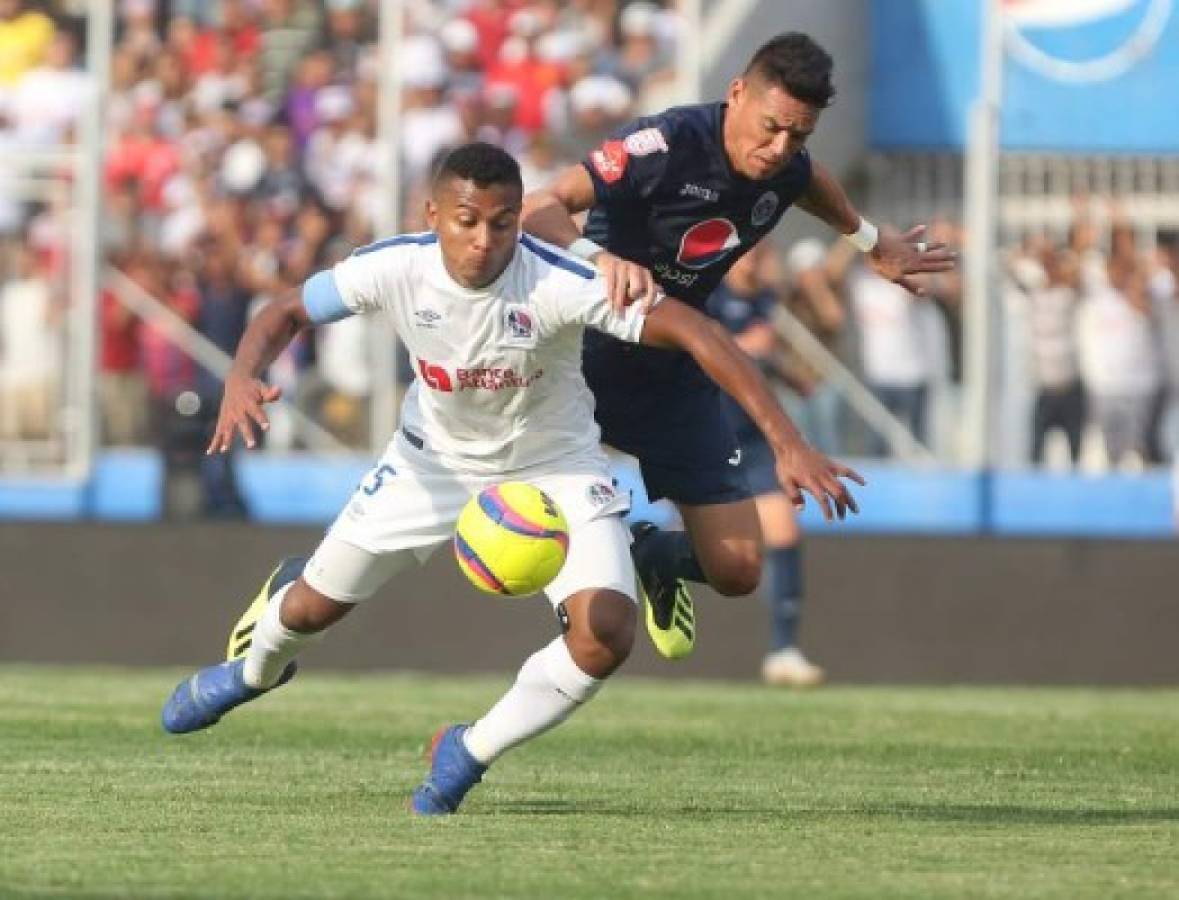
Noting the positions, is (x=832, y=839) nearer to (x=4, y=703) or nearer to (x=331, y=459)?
(x=4, y=703)

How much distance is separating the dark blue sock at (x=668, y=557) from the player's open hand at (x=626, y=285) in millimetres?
2386

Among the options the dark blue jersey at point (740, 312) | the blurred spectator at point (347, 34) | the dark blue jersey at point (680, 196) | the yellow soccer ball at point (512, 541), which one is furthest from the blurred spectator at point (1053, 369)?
the yellow soccer ball at point (512, 541)

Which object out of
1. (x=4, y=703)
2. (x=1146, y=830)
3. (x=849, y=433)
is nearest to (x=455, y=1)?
(x=849, y=433)

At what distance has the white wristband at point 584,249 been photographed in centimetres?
884

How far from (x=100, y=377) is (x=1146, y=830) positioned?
10.4 meters

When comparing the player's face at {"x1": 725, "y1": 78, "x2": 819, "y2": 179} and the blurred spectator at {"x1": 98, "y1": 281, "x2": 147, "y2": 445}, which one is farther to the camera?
the blurred spectator at {"x1": 98, "y1": 281, "x2": 147, "y2": 445}

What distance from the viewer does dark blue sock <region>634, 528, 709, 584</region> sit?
1077cm

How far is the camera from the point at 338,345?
1795 centimetres

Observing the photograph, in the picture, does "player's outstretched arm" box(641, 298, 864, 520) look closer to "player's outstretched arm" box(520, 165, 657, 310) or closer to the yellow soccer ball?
"player's outstretched arm" box(520, 165, 657, 310)

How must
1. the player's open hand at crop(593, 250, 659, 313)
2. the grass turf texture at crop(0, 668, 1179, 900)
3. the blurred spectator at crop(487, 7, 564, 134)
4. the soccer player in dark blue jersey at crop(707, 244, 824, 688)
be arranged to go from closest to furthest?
the grass turf texture at crop(0, 668, 1179, 900) < the player's open hand at crop(593, 250, 659, 313) < the soccer player in dark blue jersey at crop(707, 244, 824, 688) < the blurred spectator at crop(487, 7, 564, 134)

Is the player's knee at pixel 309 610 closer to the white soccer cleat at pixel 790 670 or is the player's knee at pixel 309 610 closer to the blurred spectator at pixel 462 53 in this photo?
the white soccer cleat at pixel 790 670

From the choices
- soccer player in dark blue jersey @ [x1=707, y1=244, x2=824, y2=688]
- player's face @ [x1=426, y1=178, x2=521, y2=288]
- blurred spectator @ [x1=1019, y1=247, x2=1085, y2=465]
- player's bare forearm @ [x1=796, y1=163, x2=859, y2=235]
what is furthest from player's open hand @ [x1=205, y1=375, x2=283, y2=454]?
blurred spectator @ [x1=1019, y1=247, x2=1085, y2=465]

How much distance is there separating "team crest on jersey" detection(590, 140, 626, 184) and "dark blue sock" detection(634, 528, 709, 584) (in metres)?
1.75

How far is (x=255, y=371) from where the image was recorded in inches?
346
